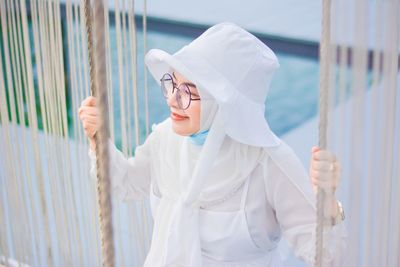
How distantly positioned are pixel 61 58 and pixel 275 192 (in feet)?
2.41

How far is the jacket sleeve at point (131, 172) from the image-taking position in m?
1.37

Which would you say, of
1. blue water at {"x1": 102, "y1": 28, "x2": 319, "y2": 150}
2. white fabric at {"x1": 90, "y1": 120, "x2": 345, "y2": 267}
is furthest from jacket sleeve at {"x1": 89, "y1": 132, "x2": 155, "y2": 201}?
blue water at {"x1": 102, "y1": 28, "x2": 319, "y2": 150}

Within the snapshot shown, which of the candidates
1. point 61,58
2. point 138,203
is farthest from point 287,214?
point 61,58

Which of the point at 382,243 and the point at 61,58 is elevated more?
the point at 61,58

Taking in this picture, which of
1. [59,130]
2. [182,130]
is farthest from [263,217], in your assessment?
[59,130]

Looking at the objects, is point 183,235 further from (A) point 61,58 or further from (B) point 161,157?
(A) point 61,58

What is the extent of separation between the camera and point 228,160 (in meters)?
1.25

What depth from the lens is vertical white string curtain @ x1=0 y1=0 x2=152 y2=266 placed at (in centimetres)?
162

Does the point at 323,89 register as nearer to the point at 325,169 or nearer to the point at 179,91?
the point at 325,169

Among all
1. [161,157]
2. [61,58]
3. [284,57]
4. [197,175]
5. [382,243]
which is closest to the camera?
Answer: [382,243]

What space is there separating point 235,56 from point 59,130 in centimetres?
72

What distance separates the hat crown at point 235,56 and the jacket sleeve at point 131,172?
10.5 inches

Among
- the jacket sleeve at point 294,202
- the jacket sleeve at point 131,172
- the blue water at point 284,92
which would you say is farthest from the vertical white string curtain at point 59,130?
the blue water at point 284,92

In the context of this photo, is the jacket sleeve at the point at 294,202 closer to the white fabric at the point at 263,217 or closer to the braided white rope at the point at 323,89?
the white fabric at the point at 263,217
